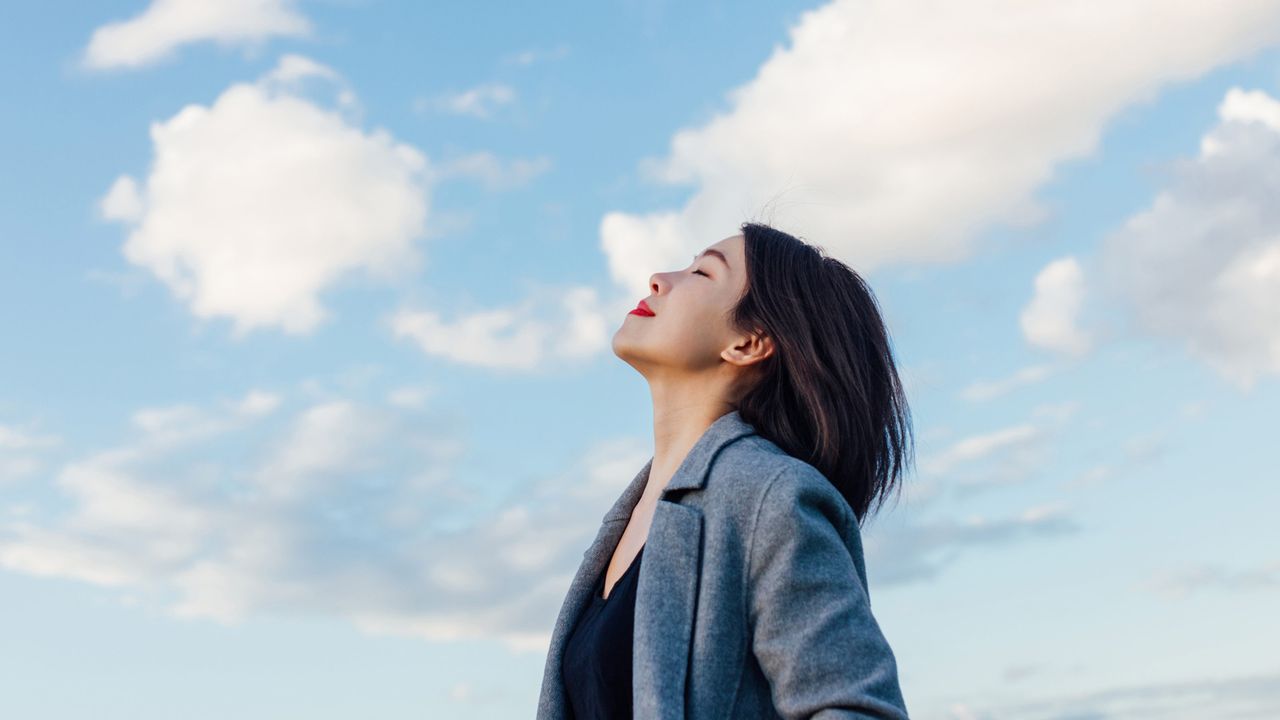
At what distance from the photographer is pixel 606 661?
181 inches

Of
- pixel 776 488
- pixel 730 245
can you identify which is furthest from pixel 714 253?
pixel 776 488

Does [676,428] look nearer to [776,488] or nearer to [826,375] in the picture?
[826,375]

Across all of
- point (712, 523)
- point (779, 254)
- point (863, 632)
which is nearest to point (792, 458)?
point (712, 523)

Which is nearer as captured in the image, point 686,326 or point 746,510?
point 746,510

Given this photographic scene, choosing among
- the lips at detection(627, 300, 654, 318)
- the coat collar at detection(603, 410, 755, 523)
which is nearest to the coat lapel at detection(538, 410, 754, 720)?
the coat collar at detection(603, 410, 755, 523)

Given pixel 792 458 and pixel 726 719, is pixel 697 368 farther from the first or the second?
pixel 726 719

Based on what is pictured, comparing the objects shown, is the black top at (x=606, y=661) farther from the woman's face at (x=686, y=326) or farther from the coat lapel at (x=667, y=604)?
the woman's face at (x=686, y=326)

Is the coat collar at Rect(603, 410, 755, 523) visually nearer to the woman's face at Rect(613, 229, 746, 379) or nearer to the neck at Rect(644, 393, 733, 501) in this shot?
the neck at Rect(644, 393, 733, 501)

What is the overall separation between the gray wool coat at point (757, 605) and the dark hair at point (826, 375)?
1.30 feet

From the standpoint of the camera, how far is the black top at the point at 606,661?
458cm

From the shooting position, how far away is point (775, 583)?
4.24 metres

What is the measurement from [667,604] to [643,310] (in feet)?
4.28

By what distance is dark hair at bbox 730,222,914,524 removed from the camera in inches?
194

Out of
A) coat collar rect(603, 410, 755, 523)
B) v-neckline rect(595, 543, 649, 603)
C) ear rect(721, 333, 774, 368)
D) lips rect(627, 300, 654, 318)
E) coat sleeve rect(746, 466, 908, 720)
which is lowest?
coat sleeve rect(746, 466, 908, 720)
